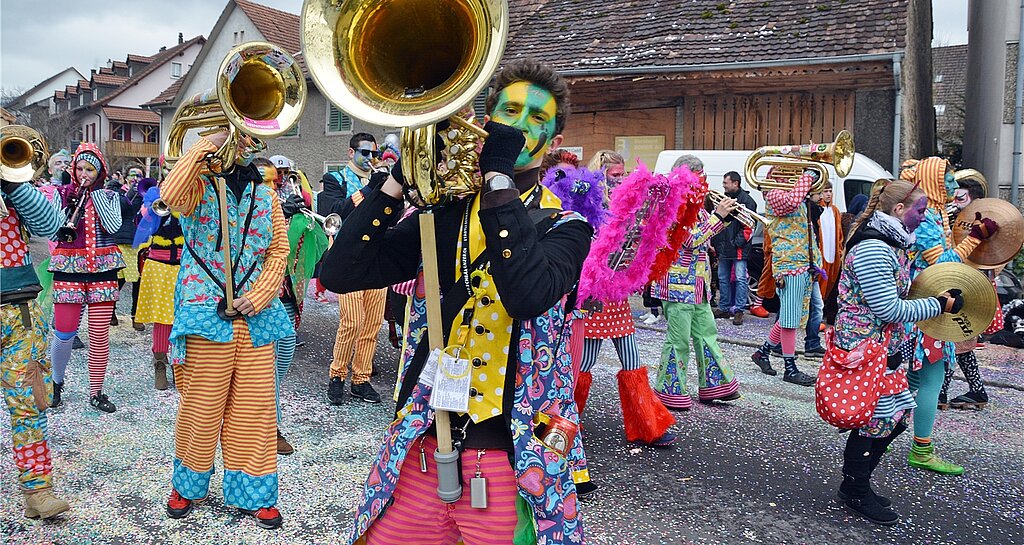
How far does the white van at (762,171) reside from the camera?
10.2m

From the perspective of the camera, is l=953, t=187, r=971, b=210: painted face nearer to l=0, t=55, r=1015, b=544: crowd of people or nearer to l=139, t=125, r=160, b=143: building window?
l=0, t=55, r=1015, b=544: crowd of people

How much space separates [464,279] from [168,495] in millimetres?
2933

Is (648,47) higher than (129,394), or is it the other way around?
(648,47)

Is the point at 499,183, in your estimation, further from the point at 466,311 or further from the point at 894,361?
the point at 894,361

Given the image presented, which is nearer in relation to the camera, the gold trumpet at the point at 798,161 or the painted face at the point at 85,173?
the painted face at the point at 85,173

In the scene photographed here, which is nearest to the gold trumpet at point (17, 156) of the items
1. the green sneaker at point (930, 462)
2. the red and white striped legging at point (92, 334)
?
the red and white striped legging at point (92, 334)

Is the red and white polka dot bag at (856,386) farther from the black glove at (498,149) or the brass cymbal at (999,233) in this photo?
the black glove at (498,149)

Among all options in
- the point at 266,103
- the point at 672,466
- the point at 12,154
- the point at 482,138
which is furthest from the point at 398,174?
the point at 672,466

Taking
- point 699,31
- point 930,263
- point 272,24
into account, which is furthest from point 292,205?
point 272,24

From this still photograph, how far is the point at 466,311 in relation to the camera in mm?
2037

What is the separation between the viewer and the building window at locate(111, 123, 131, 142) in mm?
42956

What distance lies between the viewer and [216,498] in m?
4.04

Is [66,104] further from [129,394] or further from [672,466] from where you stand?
[672,466]

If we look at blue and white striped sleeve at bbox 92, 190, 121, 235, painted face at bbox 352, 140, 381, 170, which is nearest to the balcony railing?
blue and white striped sleeve at bbox 92, 190, 121, 235
